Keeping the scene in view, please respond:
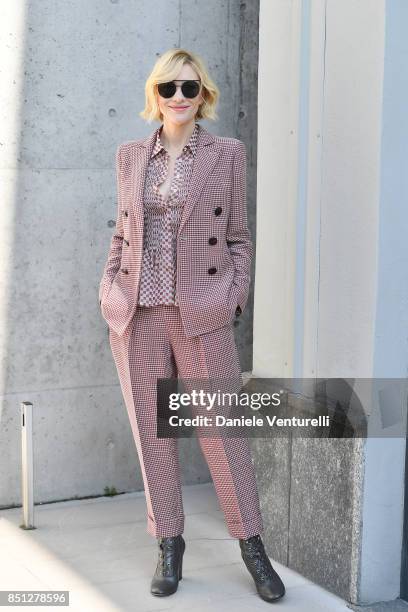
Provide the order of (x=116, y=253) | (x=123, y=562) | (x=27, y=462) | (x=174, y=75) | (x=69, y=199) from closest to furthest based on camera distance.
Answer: (x=174, y=75) < (x=116, y=253) < (x=123, y=562) < (x=27, y=462) < (x=69, y=199)

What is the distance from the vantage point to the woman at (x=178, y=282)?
13.6ft

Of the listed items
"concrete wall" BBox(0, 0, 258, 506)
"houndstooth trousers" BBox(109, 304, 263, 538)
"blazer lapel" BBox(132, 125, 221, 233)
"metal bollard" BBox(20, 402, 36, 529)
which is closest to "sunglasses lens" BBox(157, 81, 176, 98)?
"blazer lapel" BBox(132, 125, 221, 233)

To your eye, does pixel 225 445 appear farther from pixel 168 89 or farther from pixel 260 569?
Answer: pixel 168 89

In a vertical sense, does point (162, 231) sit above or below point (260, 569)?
above

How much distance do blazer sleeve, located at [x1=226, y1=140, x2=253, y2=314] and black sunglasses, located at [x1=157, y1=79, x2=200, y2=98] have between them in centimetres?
28

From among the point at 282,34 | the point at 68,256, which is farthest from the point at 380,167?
the point at 68,256

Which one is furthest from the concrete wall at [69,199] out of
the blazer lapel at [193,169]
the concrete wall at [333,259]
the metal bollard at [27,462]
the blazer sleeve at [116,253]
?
the blazer lapel at [193,169]

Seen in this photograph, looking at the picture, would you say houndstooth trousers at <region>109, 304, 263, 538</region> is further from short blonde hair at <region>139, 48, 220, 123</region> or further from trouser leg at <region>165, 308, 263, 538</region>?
short blonde hair at <region>139, 48, 220, 123</region>

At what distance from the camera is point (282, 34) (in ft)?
15.2

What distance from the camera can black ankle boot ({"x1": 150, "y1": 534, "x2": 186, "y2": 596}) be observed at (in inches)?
169

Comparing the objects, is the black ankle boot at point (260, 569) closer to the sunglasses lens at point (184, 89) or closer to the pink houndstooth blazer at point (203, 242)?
the pink houndstooth blazer at point (203, 242)

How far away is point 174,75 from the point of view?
410 cm

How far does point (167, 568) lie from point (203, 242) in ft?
4.23

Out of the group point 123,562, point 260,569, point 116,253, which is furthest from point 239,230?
point 123,562
